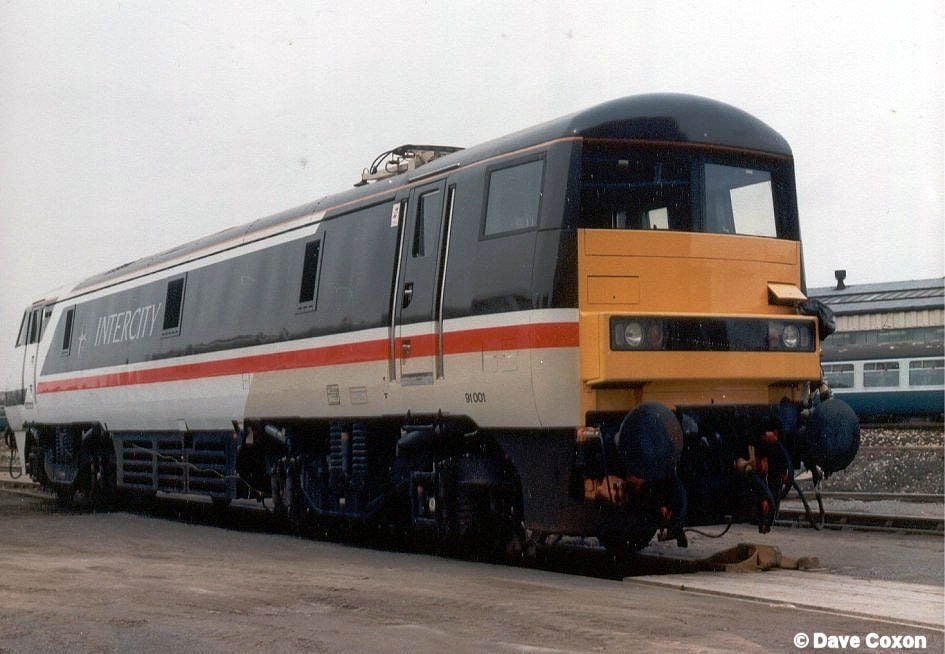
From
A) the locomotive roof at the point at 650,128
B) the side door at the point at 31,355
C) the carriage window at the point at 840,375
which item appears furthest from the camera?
the carriage window at the point at 840,375

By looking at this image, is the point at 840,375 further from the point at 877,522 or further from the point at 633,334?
the point at 633,334

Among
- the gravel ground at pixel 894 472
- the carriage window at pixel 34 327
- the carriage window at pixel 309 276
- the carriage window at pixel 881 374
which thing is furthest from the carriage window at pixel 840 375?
the carriage window at pixel 309 276

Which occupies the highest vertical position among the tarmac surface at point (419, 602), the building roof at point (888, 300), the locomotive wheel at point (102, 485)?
the building roof at point (888, 300)

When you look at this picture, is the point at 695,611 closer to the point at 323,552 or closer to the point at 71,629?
the point at 71,629

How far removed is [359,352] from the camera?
40.3 ft

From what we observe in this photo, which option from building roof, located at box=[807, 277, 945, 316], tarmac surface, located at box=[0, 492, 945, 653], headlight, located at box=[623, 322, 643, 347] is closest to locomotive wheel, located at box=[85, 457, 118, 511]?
tarmac surface, located at box=[0, 492, 945, 653]

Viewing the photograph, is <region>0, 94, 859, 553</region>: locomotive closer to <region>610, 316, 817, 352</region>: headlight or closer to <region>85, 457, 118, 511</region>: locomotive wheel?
<region>610, 316, 817, 352</region>: headlight

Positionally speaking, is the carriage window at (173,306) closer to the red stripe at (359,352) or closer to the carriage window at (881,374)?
the red stripe at (359,352)

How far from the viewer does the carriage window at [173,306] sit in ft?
54.4

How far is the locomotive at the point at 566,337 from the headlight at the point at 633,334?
0.02m

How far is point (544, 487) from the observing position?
10070 mm

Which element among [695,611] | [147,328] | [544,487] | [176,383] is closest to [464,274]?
[544,487]

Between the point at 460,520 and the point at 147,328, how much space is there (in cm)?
791

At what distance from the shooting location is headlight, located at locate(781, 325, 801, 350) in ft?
34.0
